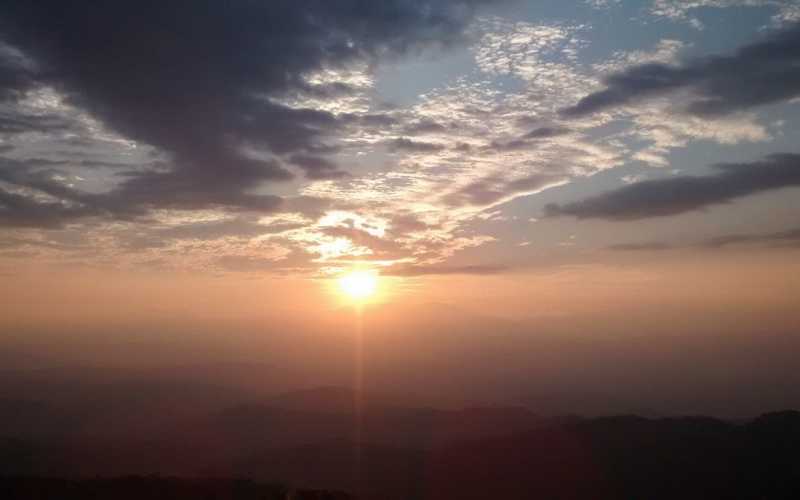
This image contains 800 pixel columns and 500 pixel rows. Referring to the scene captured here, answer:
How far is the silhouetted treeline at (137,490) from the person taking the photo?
3209 cm

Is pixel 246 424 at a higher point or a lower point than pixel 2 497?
lower

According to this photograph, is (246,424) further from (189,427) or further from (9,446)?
(9,446)

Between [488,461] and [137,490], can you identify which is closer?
[137,490]

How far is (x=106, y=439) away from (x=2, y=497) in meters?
62.3

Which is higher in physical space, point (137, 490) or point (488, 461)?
point (137, 490)

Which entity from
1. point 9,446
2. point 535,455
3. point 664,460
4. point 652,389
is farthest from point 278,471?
point 652,389

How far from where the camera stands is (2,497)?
32.0m

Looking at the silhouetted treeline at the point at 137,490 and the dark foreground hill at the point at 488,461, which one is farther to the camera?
the dark foreground hill at the point at 488,461

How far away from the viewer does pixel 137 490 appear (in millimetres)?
33250

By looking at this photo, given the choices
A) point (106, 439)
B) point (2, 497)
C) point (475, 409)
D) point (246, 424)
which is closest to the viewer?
point (2, 497)

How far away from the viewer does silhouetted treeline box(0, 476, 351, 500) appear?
32.1 m

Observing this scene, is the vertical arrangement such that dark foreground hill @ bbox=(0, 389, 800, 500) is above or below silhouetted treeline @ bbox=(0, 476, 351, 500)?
below

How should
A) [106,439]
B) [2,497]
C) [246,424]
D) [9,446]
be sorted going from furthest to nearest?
[246,424] < [106,439] < [9,446] < [2,497]

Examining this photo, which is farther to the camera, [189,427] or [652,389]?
[652,389]
